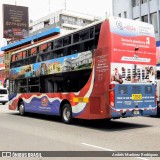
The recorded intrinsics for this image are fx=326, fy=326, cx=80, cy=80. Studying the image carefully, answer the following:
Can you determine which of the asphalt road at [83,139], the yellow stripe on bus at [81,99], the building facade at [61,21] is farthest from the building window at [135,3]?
the building facade at [61,21]

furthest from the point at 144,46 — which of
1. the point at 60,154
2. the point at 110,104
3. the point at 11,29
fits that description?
the point at 11,29

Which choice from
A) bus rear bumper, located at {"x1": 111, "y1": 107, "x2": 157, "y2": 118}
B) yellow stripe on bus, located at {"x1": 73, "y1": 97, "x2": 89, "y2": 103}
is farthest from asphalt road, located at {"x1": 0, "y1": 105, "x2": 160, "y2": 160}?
yellow stripe on bus, located at {"x1": 73, "y1": 97, "x2": 89, "y2": 103}

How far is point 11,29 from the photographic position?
66.2 m

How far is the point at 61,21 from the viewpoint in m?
82.2

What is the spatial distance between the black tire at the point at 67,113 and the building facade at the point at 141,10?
18.6 m

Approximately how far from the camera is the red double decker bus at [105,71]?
12.2 metres

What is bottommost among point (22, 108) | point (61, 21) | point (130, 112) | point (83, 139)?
point (83, 139)

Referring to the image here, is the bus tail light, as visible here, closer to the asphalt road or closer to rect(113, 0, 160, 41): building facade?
the asphalt road

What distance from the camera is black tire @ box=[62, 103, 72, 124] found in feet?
47.7

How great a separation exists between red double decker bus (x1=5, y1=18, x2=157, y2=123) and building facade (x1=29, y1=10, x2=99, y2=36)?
65290 mm

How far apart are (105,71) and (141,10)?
23643mm

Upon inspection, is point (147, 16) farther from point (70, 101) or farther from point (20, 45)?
point (20, 45)

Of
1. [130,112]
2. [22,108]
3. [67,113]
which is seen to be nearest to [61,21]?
[22,108]

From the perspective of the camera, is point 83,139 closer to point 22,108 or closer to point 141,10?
point 22,108
